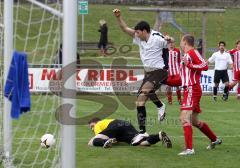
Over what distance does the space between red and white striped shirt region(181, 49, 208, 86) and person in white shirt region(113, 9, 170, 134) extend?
5.24ft

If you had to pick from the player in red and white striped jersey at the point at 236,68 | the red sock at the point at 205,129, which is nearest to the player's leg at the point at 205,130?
the red sock at the point at 205,129

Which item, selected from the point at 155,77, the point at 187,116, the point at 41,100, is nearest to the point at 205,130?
the point at 187,116

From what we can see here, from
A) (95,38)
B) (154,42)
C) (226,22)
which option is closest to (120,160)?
(154,42)

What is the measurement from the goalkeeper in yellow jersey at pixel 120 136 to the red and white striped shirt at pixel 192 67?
1150 millimetres

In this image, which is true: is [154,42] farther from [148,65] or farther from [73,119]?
[73,119]

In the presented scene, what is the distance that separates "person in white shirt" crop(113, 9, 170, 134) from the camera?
1312cm

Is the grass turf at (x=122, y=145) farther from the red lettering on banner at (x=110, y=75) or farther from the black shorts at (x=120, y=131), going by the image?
the red lettering on banner at (x=110, y=75)

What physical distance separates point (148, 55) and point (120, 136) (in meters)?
2.27

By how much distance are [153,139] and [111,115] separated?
6023 millimetres

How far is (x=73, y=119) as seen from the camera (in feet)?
22.0

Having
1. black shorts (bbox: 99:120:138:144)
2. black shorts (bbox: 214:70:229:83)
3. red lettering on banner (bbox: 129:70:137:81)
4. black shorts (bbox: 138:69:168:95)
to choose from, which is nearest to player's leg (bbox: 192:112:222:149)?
black shorts (bbox: 99:120:138:144)

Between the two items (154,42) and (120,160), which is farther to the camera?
(154,42)

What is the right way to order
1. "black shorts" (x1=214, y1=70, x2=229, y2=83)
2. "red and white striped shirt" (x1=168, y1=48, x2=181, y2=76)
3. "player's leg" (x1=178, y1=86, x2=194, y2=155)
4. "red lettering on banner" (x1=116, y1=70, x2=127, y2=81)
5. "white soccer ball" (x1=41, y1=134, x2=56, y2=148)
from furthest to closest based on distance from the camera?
"red lettering on banner" (x1=116, y1=70, x2=127, y2=81), "black shorts" (x1=214, y1=70, x2=229, y2=83), "red and white striped shirt" (x1=168, y1=48, x2=181, y2=76), "player's leg" (x1=178, y1=86, x2=194, y2=155), "white soccer ball" (x1=41, y1=134, x2=56, y2=148)

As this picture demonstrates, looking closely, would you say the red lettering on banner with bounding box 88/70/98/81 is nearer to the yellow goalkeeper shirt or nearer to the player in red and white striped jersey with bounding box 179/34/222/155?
the yellow goalkeeper shirt
